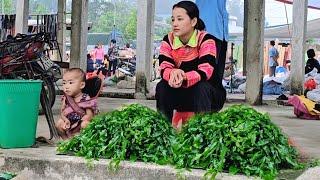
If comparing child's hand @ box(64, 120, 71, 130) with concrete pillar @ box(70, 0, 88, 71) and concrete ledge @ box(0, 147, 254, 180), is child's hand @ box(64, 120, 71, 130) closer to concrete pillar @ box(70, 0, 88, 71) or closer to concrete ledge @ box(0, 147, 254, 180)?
concrete ledge @ box(0, 147, 254, 180)

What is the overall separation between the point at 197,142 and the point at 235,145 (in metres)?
0.30

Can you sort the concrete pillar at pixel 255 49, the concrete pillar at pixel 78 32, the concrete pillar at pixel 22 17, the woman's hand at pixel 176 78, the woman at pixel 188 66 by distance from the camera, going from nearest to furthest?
the woman's hand at pixel 176 78, the woman at pixel 188 66, the concrete pillar at pixel 255 49, the concrete pillar at pixel 78 32, the concrete pillar at pixel 22 17

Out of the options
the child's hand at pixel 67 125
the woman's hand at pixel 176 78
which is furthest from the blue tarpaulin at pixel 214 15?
the child's hand at pixel 67 125

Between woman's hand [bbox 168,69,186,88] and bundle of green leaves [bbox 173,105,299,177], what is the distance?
0.71m

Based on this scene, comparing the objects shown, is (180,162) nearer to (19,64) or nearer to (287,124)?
(19,64)

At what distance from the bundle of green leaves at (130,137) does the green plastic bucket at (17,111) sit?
0.72 m

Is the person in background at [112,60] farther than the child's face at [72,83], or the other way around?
the person in background at [112,60]

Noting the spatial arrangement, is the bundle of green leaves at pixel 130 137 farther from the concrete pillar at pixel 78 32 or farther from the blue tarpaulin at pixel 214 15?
the concrete pillar at pixel 78 32

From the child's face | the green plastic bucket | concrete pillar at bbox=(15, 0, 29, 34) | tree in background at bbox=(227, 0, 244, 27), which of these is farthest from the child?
tree in background at bbox=(227, 0, 244, 27)

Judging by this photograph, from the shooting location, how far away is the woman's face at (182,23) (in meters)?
5.31

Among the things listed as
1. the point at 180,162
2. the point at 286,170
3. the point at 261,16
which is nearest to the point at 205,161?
the point at 180,162

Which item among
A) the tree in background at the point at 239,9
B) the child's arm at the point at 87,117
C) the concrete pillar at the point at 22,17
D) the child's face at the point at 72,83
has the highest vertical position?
the tree in background at the point at 239,9

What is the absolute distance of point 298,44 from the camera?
13133 mm

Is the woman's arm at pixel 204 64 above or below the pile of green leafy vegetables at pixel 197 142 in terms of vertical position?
above
